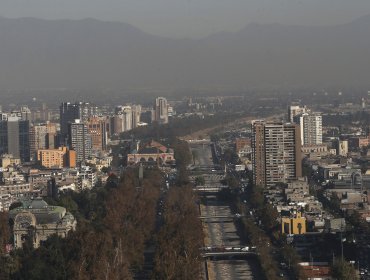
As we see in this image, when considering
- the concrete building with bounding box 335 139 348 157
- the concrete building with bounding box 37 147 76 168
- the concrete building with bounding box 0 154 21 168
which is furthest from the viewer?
the concrete building with bounding box 335 139 348 157

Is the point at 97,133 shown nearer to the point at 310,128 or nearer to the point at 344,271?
the point at 310,128

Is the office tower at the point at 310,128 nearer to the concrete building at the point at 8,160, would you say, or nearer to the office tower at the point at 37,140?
the office tower at the point at 37,140

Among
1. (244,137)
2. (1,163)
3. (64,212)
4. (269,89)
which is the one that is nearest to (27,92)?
(269,89)

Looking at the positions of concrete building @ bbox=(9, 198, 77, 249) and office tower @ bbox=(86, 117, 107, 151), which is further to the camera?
office tower @ bbox=(86, 117, 107, 151)

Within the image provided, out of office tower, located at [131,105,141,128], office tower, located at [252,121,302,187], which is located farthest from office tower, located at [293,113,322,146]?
office tower, located at [131,105,141,128]

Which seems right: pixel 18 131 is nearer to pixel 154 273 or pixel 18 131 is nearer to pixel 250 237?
pixel 250 237

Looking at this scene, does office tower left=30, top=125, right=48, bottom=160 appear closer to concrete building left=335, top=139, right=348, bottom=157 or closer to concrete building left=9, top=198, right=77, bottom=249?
concrete building left=335, top=139, right=348, bottom=157

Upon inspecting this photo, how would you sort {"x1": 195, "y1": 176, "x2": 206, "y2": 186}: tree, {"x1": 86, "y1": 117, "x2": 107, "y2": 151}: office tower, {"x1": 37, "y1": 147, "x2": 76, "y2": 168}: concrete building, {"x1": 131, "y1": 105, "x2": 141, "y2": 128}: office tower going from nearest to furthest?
1. {"x1": 195, "y1": 176, "x2": 206, "y2": 186}: tree
2. {"x1": 37, "y1": 147, "x2": 76, "y2": 168}: concrete building
3. {"x1": 86, "y1": 117, "x2": 107, "y2": 151}: office tower
4. {"x1": 131, "y1": 105, "x2": 141, "y2": 128}: office tower
